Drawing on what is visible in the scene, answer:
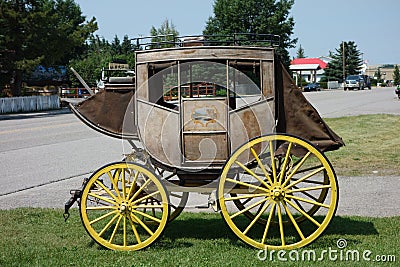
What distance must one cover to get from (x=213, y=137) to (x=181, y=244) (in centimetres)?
123

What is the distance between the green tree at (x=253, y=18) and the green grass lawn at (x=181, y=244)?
67.3 m

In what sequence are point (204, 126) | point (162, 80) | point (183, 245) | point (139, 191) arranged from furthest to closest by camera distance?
point (162, 80)
point (183, 245)
point (204, 126)
point (139, 191)

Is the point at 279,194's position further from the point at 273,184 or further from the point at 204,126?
the point at 204,126

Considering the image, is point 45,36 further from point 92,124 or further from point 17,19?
point 92,124

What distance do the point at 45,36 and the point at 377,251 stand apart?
36245 mm

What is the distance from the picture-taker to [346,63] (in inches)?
4080

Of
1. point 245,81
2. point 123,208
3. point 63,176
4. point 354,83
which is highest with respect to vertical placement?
point 354,83

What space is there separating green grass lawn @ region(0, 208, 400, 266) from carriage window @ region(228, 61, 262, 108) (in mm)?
1602

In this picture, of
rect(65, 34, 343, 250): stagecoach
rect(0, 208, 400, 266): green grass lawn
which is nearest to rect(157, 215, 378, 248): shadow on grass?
rect(0, 208, 400, 266): green grass lawn

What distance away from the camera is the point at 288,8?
75.9 metres

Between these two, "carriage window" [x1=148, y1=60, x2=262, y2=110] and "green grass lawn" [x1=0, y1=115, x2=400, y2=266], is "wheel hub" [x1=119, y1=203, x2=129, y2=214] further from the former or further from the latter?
"carriage window" [x1=148, y1=60, x2=262, y2=110]

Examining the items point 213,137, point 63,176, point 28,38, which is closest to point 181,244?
point 213,137

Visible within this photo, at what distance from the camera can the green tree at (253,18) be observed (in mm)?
73625

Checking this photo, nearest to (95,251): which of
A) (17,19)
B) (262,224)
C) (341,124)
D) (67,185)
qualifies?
(262,224)
